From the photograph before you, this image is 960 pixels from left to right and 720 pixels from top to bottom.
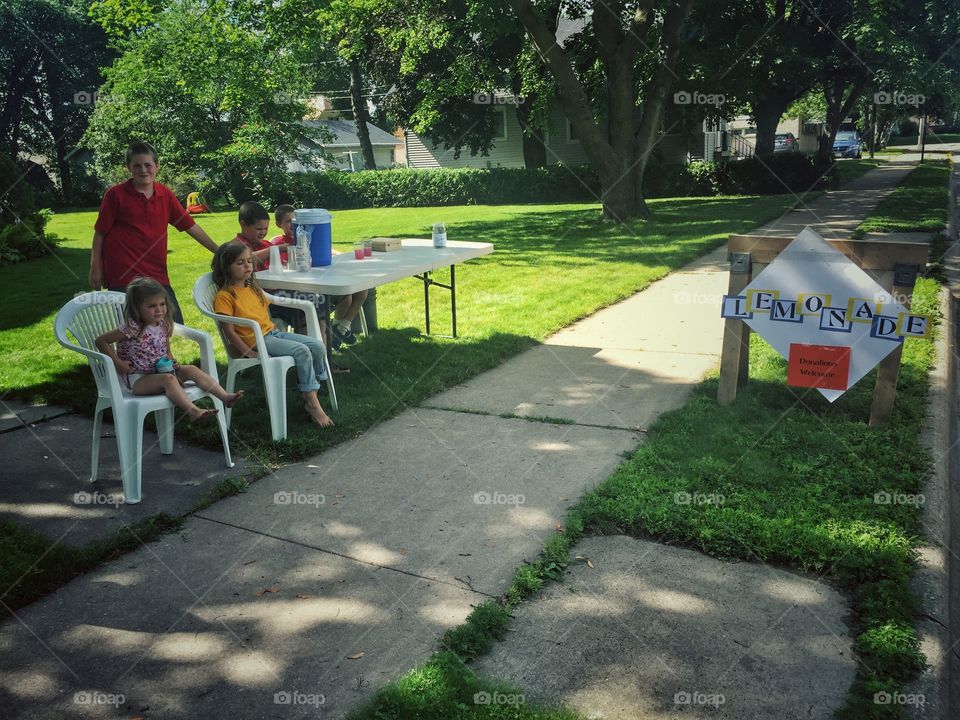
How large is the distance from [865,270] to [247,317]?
4.15 meters

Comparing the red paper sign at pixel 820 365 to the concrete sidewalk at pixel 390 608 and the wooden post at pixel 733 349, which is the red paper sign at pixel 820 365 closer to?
the wooden post at pixel 733 349

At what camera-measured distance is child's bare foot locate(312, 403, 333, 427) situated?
5781 millimetres

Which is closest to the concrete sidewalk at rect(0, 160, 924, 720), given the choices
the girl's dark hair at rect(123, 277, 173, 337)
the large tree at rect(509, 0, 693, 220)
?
the girl's dark hair at rect(123, 277, 173, 337)

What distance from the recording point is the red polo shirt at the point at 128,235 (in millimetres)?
6039

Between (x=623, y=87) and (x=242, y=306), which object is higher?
(x=623, y=87)

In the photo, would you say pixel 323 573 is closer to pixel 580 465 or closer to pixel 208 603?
pixel 208 603

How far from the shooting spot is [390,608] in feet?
11.7

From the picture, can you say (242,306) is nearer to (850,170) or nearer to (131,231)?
(131,231)

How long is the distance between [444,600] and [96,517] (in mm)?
2189

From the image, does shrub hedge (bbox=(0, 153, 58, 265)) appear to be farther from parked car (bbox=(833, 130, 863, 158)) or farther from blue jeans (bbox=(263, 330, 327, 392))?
parked car (bbox=(833, 130, 863, 158))

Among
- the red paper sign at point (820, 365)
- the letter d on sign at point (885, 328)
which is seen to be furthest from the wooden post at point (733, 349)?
the letter d on sign at point (885, 328)

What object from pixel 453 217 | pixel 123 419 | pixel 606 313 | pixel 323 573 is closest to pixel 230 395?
pixel 123 419

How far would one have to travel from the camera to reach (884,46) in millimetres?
25266

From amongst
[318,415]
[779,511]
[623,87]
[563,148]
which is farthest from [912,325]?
[563,148]
